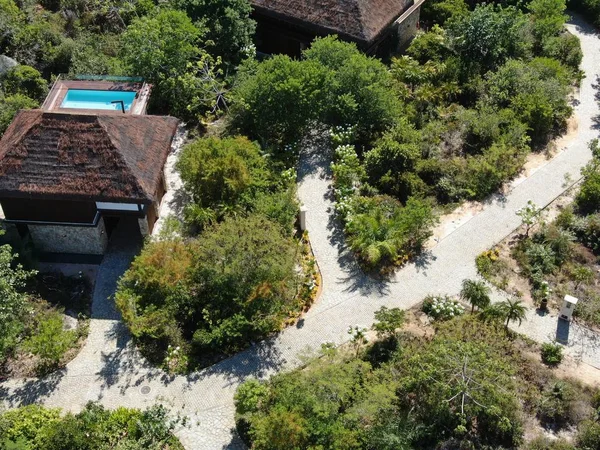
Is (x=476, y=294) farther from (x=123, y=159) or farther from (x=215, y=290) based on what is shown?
(x=123, y=159)

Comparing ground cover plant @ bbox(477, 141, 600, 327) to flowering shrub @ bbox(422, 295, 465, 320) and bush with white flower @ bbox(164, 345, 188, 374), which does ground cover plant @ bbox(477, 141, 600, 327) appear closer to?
flowering shrub @ bbox(422, 295, 465, 320)

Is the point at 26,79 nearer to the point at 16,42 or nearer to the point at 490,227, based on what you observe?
the point at 16,42

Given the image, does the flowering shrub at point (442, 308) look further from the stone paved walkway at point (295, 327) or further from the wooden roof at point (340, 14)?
the wooden roof at point (340, 14)

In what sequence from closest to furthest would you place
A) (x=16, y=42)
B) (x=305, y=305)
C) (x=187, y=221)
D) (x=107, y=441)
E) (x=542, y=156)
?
(x=107, y=441)
(x=305, y=305)
(x=187, y=221)
(x=542, y=156)
(x=16, y=42)

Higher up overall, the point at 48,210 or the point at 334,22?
the point at 334,22

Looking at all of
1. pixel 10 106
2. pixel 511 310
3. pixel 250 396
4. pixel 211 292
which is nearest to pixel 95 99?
pixel 10 106

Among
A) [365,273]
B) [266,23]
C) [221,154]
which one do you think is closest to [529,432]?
[365,273]
